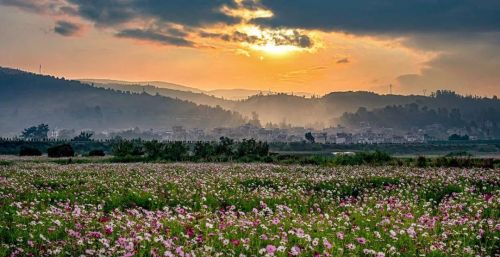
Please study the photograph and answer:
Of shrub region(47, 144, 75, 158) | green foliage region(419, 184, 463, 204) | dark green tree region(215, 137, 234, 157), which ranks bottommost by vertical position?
shrub region(47, 144, 75, 158)

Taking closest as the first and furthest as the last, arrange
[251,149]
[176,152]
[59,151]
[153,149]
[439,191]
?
[439,191] < [176,152] < [153,149] < [251,149] < [59,151]

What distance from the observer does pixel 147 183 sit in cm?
2341

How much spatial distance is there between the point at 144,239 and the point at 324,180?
1665 centimetres

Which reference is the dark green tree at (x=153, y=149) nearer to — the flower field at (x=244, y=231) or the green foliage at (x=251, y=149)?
the green foliage at (x=251, y=149)

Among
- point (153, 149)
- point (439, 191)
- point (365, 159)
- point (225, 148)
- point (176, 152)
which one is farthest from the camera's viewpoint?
point (225, 148)

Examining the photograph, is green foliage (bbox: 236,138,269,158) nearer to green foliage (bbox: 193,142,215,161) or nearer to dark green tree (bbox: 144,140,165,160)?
green foliage (bbox: 193,142,215,161)

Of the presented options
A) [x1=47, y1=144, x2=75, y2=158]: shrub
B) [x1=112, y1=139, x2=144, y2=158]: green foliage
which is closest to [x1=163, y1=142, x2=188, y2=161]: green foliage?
[x1=112, y1=139, x2=144, y2=158]: green foliage

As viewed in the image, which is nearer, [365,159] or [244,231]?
[244,231]

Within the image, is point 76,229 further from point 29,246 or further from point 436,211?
point 436,211

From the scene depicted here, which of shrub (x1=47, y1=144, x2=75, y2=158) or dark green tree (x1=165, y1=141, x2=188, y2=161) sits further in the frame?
shrub (x1=47, y1=144, x2=75, y2=158)

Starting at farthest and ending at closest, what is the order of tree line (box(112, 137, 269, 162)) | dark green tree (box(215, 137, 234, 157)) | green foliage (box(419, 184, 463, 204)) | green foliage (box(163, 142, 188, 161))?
dark green tree (box(215, 137, 234, 157))
green foliage (box(163, 142, 188, 161))
tree line (box(112, 137, 269, 162))
green foliage (box(419, 184, 463, 204))

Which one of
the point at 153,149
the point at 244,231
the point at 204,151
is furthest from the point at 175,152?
the point at 244,231

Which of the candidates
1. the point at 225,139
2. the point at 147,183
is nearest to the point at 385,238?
the point at 147,183

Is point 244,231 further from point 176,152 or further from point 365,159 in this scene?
point 176,152
